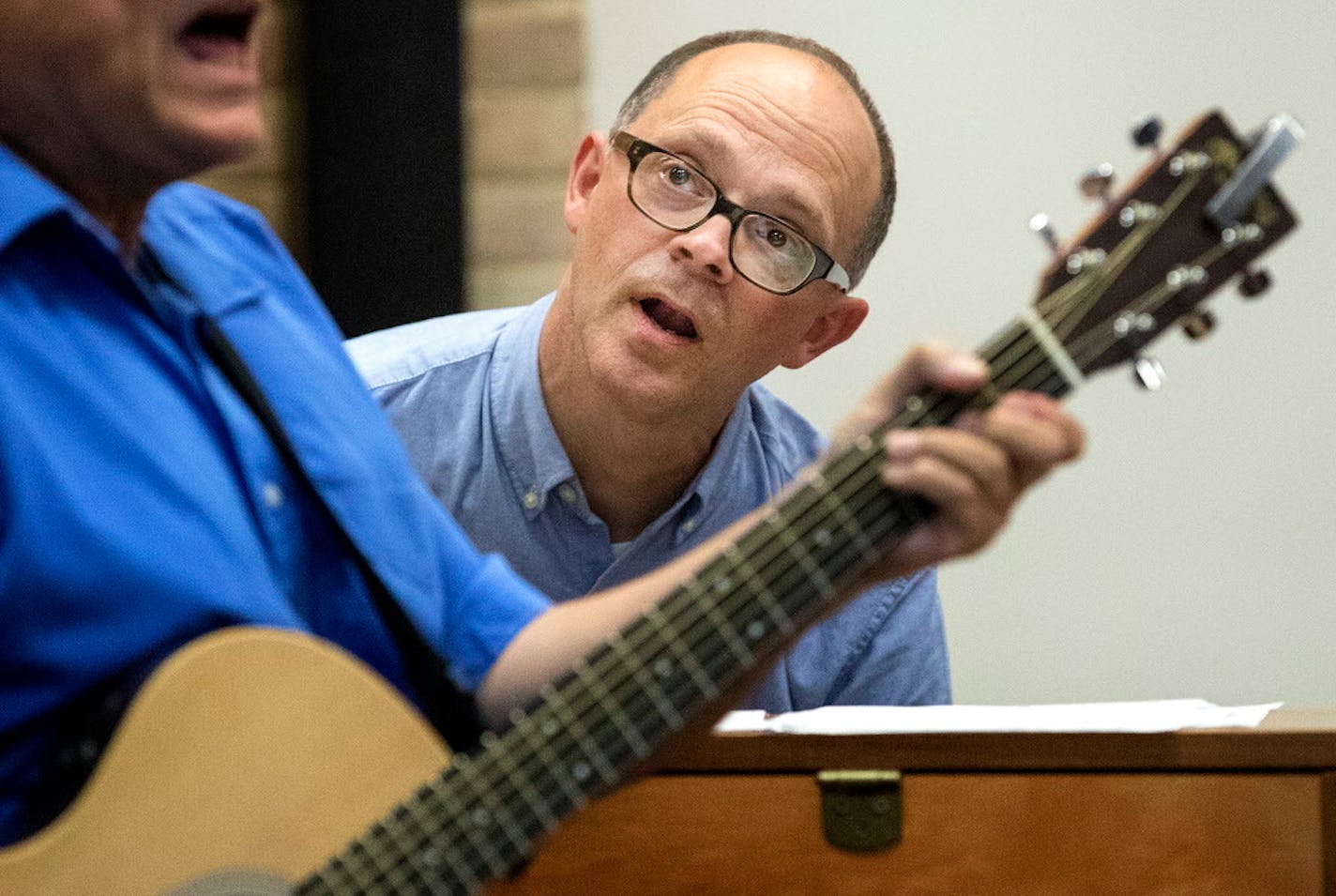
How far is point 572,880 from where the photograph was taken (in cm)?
150

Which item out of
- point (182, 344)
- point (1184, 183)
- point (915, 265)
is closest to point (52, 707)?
point (182, 344)

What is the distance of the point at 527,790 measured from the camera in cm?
105

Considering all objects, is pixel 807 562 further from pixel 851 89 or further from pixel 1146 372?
pixel 851 89

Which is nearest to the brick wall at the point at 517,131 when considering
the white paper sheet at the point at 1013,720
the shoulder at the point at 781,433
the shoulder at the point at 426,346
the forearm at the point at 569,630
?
the shoulder at the point at 426,346

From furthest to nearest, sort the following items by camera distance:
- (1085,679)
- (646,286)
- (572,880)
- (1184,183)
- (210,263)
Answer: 1. (1085,679)
2. (646,286)
3. (572,880)
4. (210,263)
5. (1184,183)

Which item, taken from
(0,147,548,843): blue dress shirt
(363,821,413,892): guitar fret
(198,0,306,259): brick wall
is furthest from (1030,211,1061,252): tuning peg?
(198,0,306,259): brick wall

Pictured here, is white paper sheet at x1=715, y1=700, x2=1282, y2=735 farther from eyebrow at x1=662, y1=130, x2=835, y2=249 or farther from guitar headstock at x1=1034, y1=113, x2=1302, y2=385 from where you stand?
eyebrow at x1=662, y1=130, x2=835, y2=249

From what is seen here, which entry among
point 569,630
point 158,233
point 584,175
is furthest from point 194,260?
point 584,175

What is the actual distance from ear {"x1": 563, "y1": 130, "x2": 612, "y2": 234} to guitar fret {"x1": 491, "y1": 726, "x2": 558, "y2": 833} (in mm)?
1143

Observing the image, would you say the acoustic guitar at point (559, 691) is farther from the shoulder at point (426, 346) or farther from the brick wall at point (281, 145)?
the brick wall at point (281, 145)

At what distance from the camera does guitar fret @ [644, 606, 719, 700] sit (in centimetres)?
106

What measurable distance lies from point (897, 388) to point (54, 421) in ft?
1.72

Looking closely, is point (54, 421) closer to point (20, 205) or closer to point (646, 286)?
point (20, 205)

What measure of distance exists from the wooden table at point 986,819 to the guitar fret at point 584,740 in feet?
1.25
